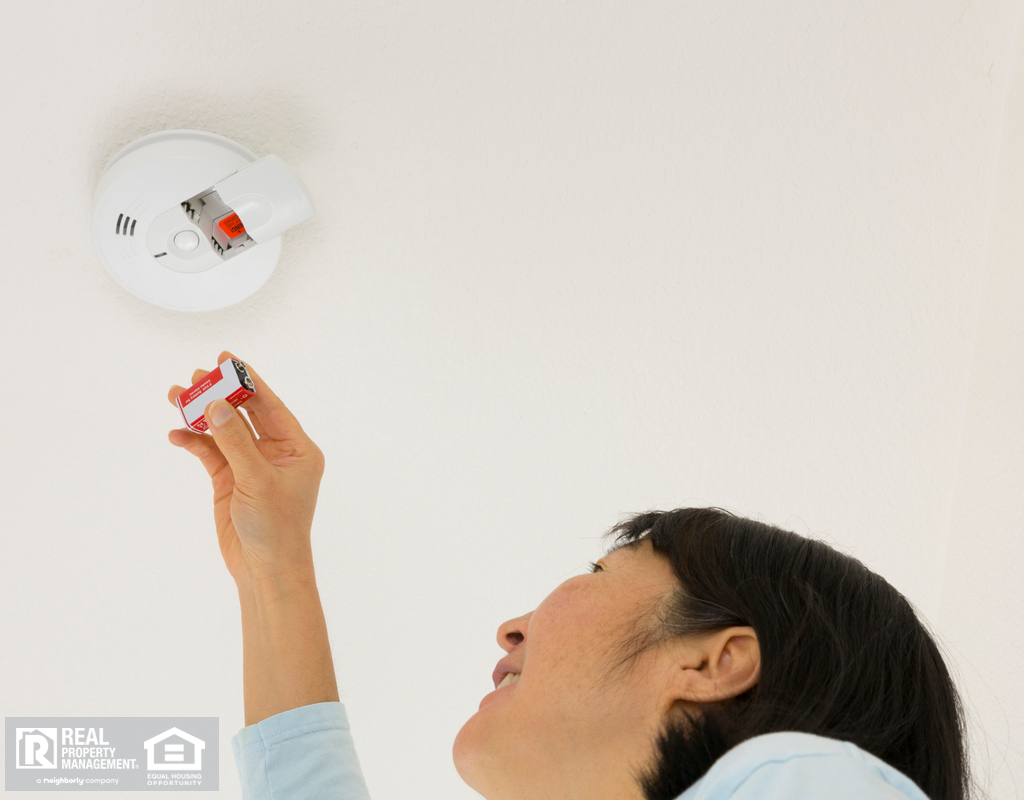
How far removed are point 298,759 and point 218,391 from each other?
369 mm

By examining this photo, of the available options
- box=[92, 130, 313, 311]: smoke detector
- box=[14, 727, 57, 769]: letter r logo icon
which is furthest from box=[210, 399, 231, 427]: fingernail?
box=[14, 727, 57, 769]: letter r logo icon

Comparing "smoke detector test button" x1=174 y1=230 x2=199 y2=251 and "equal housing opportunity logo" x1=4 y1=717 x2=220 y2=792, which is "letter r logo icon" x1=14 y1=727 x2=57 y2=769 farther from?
"smoke detector test button" x1=174 y1=230 x2=199 y2=251

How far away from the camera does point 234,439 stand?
0.75 m

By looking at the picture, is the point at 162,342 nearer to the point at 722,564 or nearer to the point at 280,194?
the point at 280,194

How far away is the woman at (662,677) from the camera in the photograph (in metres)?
0.58

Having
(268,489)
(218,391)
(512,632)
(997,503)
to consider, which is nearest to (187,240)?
(218,391)

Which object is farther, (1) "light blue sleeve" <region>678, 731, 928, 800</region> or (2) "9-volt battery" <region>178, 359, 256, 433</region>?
(2) "9-volt battery" <region>178, 359, 256, 433</region>

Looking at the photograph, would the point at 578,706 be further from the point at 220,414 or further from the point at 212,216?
the point at 212,216

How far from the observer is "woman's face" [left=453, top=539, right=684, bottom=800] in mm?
613

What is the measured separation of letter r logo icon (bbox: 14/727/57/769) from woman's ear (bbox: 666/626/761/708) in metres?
1.07

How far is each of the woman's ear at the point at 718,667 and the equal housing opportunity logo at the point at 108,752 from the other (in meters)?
0.89

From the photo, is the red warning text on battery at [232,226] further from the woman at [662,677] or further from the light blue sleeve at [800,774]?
the light blue sleeve at [800,774]

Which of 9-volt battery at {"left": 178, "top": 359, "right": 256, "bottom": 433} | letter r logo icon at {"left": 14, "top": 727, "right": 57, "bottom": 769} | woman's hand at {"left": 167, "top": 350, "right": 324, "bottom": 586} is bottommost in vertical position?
letter r logo icon at {"left": 14, "top": 727, "right": 57, "bottom": 769}

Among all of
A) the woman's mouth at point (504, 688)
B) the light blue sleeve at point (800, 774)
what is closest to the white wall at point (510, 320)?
the woman's mouth at point (504, 688)
